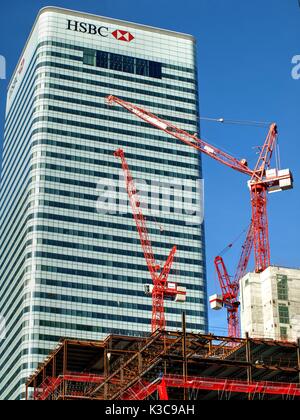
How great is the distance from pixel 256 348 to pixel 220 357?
4648 millimetres

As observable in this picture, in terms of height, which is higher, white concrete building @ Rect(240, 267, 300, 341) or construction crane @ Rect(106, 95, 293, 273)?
construction crane @ Rect(106, 95, 293, 273)

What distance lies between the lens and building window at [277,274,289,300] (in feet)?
380

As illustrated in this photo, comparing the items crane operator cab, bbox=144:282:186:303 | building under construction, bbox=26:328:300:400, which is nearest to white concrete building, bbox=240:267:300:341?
building under construction, bbox=26:328:300:400

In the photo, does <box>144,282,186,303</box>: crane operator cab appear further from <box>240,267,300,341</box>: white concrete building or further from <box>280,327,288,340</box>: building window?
<box>280,327,288,340</box>: building window

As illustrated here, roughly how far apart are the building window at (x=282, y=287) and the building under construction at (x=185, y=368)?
13.3 metres

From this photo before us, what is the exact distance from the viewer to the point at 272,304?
114688mm

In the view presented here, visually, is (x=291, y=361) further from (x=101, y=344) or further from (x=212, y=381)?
(x=101, y=344)

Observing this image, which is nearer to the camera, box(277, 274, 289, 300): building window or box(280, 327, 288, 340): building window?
box(280, 327, 288, 340): building window

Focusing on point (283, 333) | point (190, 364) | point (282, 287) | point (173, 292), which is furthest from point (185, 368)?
point (173, 292)

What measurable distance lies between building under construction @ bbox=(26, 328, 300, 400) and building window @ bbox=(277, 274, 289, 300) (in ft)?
43.5

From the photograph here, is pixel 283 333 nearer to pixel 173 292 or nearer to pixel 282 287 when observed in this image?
pixel 282 287

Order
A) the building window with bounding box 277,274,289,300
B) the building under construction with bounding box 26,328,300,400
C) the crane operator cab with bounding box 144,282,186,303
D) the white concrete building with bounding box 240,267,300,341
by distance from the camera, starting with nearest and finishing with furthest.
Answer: the building under construction with bounding box 26,328,300,400 → the white concrete building with bounding box 240,267,300,341 → the building window with bounding box 277,274,289,300 → the crane operator cab with bounding box 144,282,186,303

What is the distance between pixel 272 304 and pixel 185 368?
27.7m
